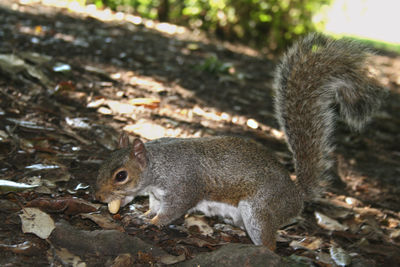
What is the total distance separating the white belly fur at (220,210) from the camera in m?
3.28

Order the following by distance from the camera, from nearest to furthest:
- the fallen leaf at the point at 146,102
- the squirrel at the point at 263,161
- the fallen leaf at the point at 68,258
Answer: the fallen leaf at the point at 68,258 < the squirrel at the point at 263,161 < the fallen leaf at the point at 146,102

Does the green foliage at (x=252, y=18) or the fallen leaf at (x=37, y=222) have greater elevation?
the green foliage at (x=252, y=18)

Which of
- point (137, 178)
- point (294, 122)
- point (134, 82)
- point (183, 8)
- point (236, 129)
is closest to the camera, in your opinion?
point (137, 178)

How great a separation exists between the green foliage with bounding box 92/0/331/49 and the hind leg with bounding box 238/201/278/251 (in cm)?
554

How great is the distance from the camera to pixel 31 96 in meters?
4.29

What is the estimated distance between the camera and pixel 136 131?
4258mm

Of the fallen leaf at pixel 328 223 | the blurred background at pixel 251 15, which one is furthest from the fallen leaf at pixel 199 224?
the blurred background at pixel 251 15

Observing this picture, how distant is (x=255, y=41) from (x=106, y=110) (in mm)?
4855

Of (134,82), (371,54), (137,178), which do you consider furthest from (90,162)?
(371,54)

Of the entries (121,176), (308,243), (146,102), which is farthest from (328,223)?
(146,102)

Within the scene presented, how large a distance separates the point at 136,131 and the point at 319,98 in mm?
1727

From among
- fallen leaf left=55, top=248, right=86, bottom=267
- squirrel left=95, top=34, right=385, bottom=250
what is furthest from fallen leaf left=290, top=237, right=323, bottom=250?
fallen leaf left=55, top=248, right=86, bottom=267

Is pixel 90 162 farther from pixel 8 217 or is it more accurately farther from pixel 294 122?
pixel 294 122

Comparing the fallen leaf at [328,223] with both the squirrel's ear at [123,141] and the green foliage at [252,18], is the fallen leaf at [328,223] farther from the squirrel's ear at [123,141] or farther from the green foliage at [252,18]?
the green foliage at [252,18]
